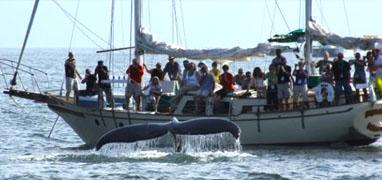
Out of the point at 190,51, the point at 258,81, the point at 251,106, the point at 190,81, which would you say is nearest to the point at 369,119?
the point at 251,106

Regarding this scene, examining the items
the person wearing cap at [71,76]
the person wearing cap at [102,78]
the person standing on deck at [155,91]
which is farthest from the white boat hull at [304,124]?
the person wearing cap at [71,76]

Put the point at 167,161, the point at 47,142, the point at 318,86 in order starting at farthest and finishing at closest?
the point at 47,142 < the point at 318,86 < the point at 167,161

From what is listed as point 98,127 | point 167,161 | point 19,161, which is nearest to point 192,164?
point 167,161

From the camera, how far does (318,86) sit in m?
38.6

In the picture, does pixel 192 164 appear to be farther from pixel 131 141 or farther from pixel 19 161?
pixel 19 161

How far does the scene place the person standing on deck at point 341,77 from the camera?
38.0m

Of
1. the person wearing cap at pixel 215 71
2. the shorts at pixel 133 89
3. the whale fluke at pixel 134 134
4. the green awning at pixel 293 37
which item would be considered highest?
the green awning at pixel 293 37

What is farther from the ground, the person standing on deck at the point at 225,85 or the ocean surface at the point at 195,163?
the person standing on deck at the point at 225,85

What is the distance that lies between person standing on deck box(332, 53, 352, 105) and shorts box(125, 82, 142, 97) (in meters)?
6.57

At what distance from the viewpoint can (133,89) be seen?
40.1m

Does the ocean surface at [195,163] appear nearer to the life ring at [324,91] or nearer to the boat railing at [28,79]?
the life ring at [324,91]

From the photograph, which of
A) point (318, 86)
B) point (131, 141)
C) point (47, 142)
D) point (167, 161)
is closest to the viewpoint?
point (131, 141)

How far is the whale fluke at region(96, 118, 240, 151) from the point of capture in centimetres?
3172

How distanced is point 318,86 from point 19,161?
9.94 m
